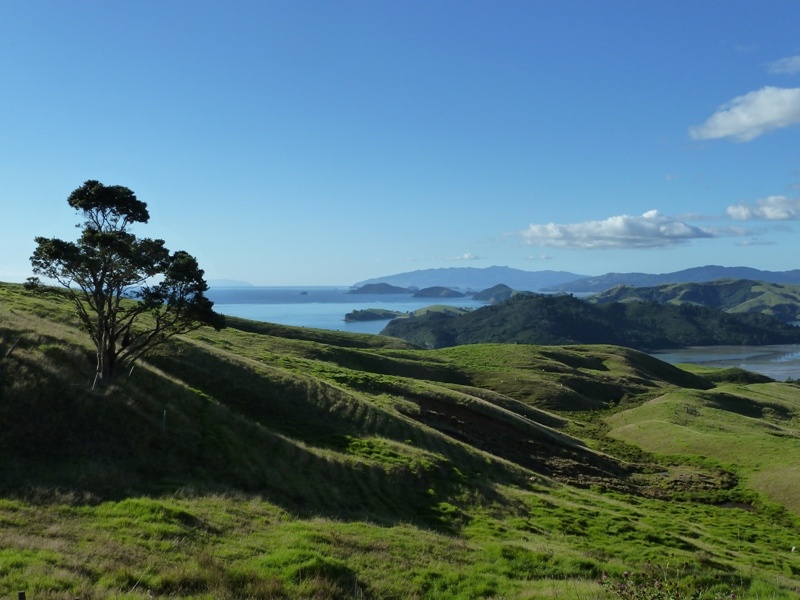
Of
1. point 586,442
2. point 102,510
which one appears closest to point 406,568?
point 102,510

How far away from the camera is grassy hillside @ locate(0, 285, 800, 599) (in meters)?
15.4

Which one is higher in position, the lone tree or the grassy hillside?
the lone tree

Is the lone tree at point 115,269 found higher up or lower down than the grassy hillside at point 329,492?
higher up

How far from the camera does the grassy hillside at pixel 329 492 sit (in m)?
15.4

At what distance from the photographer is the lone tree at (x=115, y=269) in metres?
29.4

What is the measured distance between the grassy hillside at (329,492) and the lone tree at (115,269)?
2397 mm

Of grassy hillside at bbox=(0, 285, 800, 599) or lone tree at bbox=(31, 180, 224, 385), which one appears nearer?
grassy hillside at bbox=(0, 285, 800, 599)

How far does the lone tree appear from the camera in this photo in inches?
1156

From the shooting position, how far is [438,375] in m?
94.6

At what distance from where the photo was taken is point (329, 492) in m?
28.4

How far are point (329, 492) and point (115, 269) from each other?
16616mm

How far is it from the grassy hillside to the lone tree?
240 cm

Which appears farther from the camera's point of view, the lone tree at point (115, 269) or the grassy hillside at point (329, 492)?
the lone tree at point (115, 269)

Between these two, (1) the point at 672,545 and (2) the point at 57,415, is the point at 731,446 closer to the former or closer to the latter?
(1) the point at 672,545
